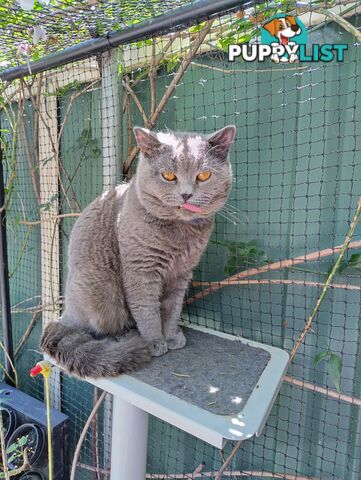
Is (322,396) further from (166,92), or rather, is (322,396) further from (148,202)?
(166,92)

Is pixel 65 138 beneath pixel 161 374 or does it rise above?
above

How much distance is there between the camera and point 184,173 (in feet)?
2.77

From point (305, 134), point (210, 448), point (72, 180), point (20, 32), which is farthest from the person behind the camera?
point (72, 180)

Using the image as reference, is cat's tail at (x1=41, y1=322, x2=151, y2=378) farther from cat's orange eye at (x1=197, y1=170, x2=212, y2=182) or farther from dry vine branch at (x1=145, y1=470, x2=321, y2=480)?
dry vine branch at (x1=145, y1=470, x2=321, y2=480)

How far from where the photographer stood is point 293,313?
3.51ft

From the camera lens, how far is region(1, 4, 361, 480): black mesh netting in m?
0.97

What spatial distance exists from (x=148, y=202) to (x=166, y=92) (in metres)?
0.54

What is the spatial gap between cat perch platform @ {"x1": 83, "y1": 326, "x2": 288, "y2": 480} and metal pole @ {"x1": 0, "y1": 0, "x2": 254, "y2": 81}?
0.92m

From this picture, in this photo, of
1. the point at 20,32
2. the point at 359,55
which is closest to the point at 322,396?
the point at 359,55

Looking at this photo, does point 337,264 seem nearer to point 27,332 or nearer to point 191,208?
point 191,208

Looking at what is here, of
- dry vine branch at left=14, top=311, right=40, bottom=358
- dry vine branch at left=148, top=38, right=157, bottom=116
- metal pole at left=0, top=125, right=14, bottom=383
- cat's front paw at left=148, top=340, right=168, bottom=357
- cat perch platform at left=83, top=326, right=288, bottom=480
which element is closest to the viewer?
cat perch platform at left=83, top=326, right=288, bottom=480

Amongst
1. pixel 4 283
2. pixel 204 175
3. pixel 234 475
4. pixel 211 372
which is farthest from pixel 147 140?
pixel 234 475

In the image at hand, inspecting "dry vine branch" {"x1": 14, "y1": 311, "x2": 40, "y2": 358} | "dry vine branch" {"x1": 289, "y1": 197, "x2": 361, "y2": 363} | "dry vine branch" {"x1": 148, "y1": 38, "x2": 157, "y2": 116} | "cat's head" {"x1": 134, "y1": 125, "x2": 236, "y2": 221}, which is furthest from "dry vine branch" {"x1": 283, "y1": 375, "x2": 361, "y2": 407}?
"dry vine branch" {"x1": 14, "y1": 311, "x2": 40, "y2": 358}

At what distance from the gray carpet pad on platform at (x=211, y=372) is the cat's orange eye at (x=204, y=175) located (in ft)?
1.63
